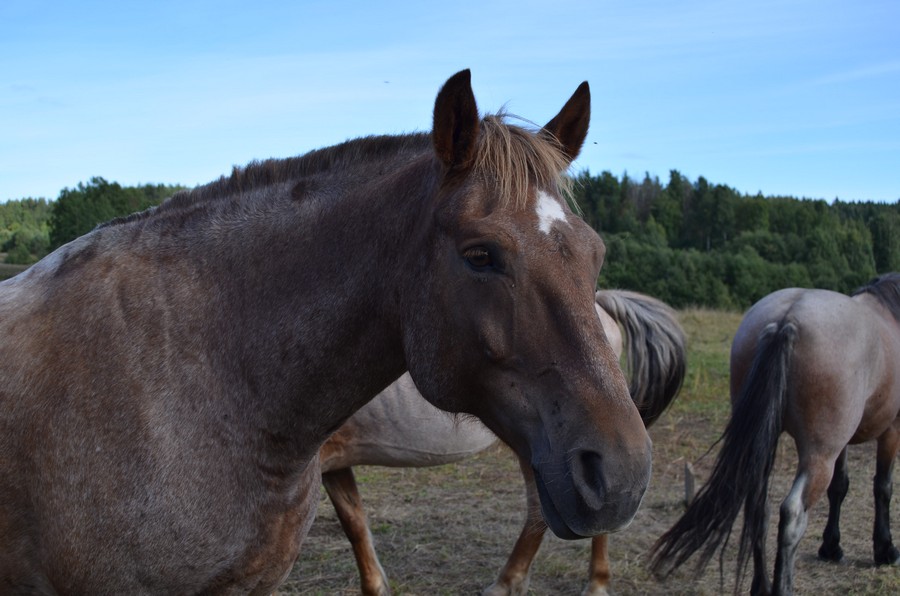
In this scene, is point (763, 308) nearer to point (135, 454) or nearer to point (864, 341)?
point (864, 341)

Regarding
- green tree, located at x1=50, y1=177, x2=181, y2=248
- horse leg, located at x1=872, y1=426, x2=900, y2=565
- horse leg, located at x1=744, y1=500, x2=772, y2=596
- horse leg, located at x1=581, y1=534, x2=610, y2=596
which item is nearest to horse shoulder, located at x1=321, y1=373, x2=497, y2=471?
horse leg, located at x1=581, y1=534, x2=610, y2=596

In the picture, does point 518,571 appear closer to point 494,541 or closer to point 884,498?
point 494,541

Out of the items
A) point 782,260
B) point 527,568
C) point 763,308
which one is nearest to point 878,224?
point 782,260

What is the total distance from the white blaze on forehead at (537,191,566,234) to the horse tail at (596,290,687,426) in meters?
3.05

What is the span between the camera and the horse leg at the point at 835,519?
5.33m

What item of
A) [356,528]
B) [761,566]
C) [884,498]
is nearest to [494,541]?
[356,528]

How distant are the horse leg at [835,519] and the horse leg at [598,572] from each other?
1.80m

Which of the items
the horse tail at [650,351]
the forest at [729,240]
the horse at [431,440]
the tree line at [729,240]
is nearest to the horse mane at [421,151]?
the horse at [431,440]

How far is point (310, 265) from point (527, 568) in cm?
313

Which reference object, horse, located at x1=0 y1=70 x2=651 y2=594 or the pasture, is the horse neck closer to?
horse, located at x1=0 y1=70 x2=651 y2=594

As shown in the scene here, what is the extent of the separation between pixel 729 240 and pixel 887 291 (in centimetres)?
3414

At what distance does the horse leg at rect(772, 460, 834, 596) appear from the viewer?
4.54 meters

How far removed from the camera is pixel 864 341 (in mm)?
5043

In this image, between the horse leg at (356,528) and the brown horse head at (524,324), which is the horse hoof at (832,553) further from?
the brown horse head at (524,324)
